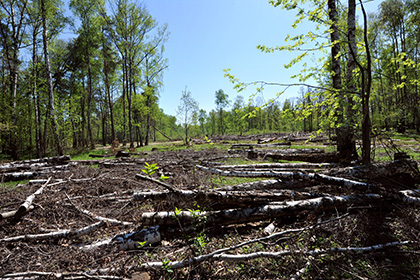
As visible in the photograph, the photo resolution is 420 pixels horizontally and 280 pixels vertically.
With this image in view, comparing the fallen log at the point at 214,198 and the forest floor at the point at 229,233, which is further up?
the fallen log at the point at 214,198

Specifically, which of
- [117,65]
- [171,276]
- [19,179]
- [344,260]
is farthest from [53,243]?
[117,65]

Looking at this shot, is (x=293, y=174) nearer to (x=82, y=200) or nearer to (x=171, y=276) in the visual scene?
(x=171, y=276)

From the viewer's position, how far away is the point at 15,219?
154 inches

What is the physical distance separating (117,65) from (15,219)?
29.0 meters

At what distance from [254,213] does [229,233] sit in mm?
619

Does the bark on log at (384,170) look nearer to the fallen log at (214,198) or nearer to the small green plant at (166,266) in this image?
the fallen log at (214,198)

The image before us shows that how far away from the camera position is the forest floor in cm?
243

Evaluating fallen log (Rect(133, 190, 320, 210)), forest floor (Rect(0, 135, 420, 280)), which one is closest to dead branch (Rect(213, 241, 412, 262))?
forest floor (Rect(0, 135, 420, 280))

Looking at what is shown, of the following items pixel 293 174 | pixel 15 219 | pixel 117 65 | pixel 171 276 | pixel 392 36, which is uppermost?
pixel 392 36

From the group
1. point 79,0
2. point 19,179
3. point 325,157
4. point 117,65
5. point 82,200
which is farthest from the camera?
point 117,65

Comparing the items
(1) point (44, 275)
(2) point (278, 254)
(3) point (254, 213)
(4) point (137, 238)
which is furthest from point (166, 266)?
(3) point (254, 213)

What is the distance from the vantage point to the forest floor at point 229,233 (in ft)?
7.98

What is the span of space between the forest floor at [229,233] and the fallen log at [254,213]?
0.02 metres

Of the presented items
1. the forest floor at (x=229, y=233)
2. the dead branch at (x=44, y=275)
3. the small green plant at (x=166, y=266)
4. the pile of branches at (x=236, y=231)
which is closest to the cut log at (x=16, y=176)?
the forest floor at (x=229, y=233)
